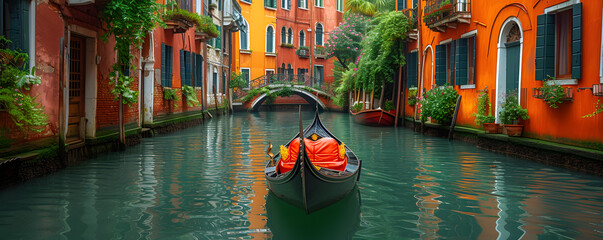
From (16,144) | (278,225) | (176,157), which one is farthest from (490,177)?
(16,144)

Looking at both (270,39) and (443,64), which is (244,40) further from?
(443,64)

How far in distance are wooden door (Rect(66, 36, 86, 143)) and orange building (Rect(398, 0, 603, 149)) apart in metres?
7.93

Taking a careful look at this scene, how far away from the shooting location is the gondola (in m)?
5.32

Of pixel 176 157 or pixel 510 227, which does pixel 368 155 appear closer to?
pixel 176 157

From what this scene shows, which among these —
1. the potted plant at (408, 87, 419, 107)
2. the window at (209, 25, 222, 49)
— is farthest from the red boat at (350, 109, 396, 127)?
the window at (209, 25, 222, 49)

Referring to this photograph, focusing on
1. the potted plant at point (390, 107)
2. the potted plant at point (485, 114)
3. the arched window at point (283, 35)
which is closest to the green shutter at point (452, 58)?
the potted plant at point (485, 114)

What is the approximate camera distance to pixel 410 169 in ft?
29.3

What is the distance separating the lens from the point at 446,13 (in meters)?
13.9

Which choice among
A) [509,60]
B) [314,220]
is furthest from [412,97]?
[314,220]

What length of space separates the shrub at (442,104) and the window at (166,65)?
733cm

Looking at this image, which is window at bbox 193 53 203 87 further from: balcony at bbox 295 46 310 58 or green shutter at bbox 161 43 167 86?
balcony at bbox 295 46 310 58

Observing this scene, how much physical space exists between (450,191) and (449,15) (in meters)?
7.69

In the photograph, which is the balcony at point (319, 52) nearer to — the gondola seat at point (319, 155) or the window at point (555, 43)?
the window at point (555, 43)

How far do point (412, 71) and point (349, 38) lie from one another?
55.6 ft
